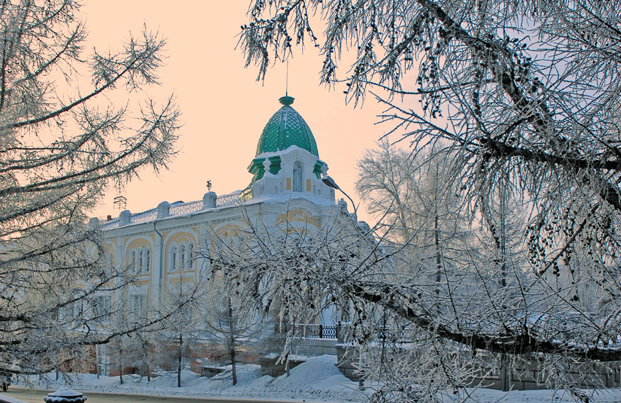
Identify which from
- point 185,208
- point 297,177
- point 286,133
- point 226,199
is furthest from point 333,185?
point 185,208

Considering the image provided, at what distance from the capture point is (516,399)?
486 inches

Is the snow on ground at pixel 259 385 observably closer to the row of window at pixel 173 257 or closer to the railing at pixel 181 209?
the row of window at pixel 173 257

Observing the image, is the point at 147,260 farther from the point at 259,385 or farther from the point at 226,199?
the point at 259,385

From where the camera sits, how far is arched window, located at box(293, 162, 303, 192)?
84.9 ft

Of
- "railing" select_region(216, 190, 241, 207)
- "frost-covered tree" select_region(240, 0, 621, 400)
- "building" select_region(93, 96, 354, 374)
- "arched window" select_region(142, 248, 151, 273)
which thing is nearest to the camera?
"frost-covered tree" select_region(240, 0, 621, 400)

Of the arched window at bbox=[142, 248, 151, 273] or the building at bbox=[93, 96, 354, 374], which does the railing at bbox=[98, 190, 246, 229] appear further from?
the arched window at bbox=[142, 248, 151, 273]

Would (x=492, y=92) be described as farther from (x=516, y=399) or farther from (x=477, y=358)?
(x=516, y=399)

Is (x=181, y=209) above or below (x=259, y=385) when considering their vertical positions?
above

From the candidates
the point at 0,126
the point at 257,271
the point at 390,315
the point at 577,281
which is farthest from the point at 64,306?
the point at 577,281

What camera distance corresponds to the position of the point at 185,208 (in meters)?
28.6

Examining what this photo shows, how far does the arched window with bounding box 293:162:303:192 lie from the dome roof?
1037 mm

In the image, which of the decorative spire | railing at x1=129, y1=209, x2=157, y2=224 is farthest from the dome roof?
railing at x1=129, y1=209, x2=157, y2=224

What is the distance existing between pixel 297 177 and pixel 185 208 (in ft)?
21.8

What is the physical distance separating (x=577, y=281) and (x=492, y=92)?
4.04 feet
